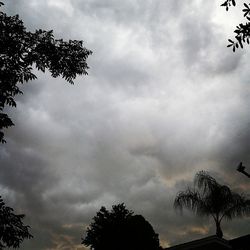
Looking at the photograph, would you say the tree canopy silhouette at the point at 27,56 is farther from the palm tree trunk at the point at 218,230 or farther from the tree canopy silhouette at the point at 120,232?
the tree canopy silhouette at the point at 120,232

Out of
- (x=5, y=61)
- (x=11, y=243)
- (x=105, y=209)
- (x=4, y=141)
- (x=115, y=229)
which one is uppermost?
(x=105, y=209)

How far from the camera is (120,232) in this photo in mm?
41375

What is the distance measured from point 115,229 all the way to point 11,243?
32787mm

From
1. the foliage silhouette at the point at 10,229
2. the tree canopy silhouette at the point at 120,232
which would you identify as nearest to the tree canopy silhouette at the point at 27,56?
the foliage silhouette at the point at 10,229

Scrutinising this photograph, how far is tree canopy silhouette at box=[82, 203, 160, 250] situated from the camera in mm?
40250

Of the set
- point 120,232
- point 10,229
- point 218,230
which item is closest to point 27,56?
point 10,229

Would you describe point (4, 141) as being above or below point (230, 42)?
above

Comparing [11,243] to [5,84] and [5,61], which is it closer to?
[5,84]

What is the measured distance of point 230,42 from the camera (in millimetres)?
5031

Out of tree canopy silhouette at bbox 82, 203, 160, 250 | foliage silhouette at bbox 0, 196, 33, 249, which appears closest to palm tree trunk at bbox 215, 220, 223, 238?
tree canopy silhouette at bbox 82, 203, 160, 250

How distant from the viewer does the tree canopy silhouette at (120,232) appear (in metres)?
40.2

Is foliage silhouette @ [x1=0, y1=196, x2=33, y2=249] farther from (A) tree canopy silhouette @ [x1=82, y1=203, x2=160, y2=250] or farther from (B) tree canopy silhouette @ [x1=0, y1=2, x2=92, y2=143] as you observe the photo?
(A) tree canopy silhouette @ [x1=82, y1=203, x2=160, y2=250]

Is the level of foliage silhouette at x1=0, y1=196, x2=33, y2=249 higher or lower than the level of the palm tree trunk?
lower

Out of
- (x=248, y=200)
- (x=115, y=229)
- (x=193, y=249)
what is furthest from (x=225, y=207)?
(x=115, y=229)
